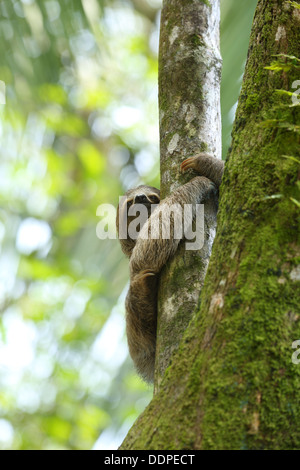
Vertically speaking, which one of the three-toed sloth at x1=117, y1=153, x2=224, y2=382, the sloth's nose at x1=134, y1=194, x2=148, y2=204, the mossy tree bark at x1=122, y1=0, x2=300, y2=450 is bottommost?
the mossy tree bark at x1=122, y1=0, x2=300, y2=450

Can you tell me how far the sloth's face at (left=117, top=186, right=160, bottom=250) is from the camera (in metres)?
6.35

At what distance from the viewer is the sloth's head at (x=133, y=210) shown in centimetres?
635

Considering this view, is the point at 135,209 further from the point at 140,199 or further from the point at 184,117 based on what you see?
the point at 184,117

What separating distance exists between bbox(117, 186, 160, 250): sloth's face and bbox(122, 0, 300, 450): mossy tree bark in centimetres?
317

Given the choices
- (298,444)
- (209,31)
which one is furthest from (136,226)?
(298,444)

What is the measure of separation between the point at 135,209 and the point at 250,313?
3933 mm

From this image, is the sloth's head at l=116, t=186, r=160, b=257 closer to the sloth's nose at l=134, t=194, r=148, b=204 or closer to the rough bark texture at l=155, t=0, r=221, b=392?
the sloth's nose at l=134, t=194, r=148, b=204

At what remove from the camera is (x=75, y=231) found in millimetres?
14188

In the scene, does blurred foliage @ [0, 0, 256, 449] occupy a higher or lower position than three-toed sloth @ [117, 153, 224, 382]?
higher

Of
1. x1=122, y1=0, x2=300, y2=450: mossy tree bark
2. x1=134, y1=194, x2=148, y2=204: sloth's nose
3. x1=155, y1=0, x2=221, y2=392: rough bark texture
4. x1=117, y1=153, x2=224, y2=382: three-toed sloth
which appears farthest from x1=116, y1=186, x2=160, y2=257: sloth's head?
x1=122, y1=0, x2=300, y2=450: mossy tree bark

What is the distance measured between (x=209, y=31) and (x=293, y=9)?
203 centimetres

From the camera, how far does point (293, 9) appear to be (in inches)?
133

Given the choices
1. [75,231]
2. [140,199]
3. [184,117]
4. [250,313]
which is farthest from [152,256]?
[75,231]

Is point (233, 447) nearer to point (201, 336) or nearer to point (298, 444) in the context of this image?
point (298, 444)
